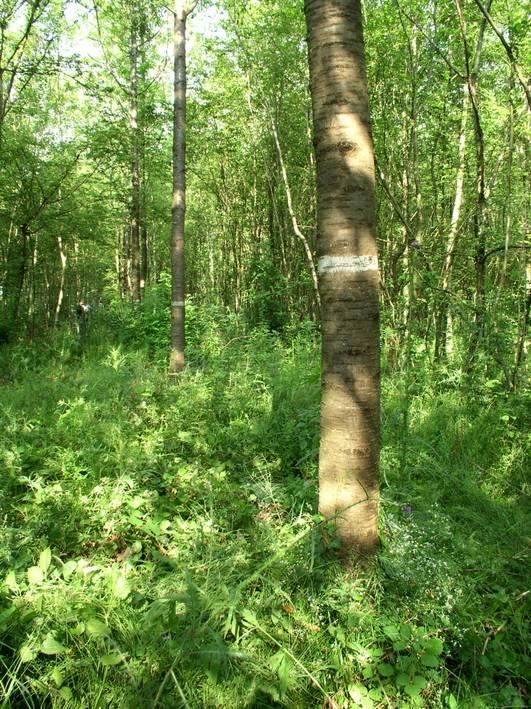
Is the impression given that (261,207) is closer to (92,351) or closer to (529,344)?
(92,351)

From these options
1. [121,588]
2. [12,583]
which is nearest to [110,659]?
[121,588]

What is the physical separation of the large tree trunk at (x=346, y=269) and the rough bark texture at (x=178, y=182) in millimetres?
4272

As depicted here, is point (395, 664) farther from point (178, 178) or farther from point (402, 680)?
point (178, 178)

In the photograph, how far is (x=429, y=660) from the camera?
154 centimetres

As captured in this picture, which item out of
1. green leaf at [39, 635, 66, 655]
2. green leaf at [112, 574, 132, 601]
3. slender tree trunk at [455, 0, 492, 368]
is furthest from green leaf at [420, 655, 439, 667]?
slender tree trunk at [455, 0, 492, 368]

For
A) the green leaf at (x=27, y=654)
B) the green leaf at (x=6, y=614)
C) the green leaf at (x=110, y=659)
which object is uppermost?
the green leaf at (x=6, y=614)

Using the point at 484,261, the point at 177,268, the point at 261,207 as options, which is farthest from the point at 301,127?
the point at 484,261

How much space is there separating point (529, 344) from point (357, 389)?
4251 millimetres

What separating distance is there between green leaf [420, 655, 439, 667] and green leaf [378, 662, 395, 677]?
121 millimetres

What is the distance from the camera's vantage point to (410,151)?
6.77m

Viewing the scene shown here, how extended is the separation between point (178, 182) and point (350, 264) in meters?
4.74

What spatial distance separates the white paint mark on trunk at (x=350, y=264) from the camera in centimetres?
185

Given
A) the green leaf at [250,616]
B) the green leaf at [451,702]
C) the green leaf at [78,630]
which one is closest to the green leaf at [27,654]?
the green leaf at [78,630]

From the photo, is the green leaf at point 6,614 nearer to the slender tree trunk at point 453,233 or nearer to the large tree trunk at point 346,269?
the large tree trunk at point 346,269
